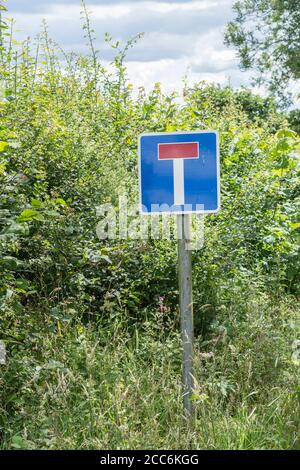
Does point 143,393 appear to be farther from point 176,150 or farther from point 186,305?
point 176,150

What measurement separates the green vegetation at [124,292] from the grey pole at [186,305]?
10cm

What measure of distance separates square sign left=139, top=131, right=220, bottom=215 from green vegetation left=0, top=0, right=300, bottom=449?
688mm

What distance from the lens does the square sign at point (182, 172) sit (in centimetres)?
422

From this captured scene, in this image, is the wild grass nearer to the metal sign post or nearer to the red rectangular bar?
the metal sign post

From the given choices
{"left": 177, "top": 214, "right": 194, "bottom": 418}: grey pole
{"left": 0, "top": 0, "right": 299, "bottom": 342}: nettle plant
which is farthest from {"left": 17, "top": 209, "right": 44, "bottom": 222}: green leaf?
{"left": 177, "top": 214, "right": 194, "bottom": 418}: grey pole

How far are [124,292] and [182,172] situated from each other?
1.78 meters

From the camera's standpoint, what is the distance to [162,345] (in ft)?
16.9

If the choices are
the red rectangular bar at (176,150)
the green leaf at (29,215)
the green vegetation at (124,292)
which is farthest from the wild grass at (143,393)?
the red rectangular bar at (176,150)

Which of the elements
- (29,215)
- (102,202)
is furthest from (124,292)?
(29,215)

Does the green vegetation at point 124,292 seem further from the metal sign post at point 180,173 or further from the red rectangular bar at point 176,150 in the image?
the red rectangular bar at point 176,150

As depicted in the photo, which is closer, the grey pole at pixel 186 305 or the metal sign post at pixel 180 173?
the metal sign post at pixel 180 173

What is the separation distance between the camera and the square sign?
4.22m

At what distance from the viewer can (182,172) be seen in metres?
4.23

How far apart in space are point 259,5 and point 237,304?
25.7 metres
